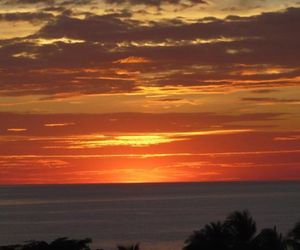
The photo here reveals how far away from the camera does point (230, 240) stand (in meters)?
56.1

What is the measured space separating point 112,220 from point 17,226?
83.7ft

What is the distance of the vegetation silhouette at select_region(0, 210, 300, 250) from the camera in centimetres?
5394

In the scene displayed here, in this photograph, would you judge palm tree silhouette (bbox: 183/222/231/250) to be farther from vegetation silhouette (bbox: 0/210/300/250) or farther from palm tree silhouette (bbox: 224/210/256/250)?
palm tree silhouette (bbox: 224/210/256/250)

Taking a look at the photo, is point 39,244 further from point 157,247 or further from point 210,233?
point 157,247

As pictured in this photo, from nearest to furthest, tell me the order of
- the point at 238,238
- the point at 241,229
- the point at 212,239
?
the point at 212,239, the point at 238,238, the point at 241,229

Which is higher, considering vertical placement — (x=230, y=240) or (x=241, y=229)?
(x=241, y=229)

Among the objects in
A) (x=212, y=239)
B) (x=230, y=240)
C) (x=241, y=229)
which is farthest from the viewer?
(x=241, y=229)

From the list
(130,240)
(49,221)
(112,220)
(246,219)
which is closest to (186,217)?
(112,220)

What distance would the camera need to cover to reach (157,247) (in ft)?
400

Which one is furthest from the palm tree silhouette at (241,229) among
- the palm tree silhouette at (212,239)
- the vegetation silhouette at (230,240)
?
the palm tree silhouette at (212,239)

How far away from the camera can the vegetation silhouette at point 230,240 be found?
2124 inches

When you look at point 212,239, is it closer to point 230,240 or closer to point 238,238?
point 230,240

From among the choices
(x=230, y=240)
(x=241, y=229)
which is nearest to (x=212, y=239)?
(x=230, y=240)

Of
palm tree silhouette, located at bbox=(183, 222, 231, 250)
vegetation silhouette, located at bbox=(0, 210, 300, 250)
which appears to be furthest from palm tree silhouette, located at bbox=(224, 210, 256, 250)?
palm tree silhouette, located at bbox=(183, 222, 231, 250)
